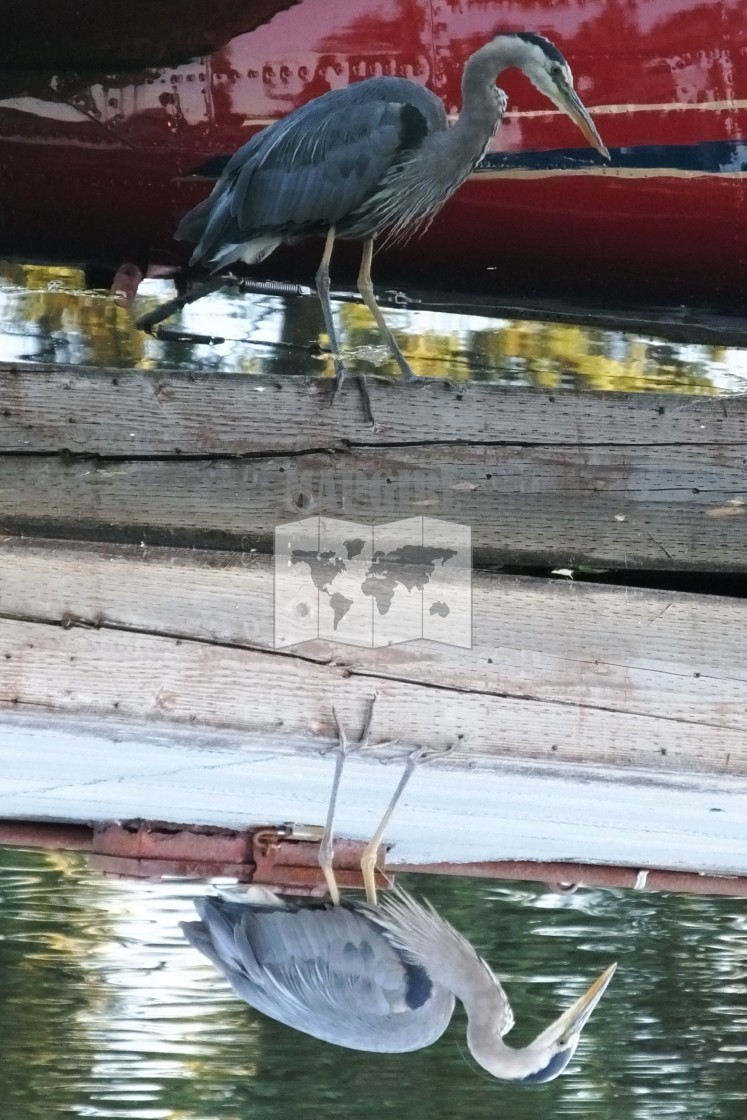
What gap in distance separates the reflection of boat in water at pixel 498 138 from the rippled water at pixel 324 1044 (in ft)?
6.56

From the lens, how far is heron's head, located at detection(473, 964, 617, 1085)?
8.19ft

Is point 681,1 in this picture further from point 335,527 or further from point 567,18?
point 335,527

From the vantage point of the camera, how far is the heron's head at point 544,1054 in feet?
8.19

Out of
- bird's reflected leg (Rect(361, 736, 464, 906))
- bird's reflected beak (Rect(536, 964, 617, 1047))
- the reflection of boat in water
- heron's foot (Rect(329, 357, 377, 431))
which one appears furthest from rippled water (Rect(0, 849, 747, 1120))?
heron's foot (Rect(329, 357, 377, 431))

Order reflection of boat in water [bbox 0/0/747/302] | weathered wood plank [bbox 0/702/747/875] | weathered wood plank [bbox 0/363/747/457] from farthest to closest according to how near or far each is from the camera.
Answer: reflection of boat in water [bbox 0/0/747/302], weathered wood plank [bbox 0/363/747/457], weathered wood plank [bbox 0/702/747/875]

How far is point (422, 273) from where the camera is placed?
3.59 metres

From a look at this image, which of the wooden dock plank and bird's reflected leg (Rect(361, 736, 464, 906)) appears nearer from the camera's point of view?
the wooden dock plank

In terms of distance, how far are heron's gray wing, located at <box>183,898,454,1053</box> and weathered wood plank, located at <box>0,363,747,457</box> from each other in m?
0.97

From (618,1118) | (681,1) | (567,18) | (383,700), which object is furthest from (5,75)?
(618,1118)

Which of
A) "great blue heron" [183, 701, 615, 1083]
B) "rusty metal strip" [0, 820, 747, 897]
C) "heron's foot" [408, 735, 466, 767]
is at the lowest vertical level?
"great blue heron" [183, 701, 615, 1083]

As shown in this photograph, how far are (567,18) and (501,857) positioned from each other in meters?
2.02

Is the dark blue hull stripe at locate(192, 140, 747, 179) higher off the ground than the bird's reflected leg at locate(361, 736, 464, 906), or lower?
higher

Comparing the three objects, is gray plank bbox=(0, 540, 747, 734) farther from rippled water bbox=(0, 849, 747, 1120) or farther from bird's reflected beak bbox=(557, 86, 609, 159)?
rippled water bbox=(0, 849, 747, 1120)

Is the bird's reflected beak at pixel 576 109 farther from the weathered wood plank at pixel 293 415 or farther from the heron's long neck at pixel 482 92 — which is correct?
the weathered wood plank at pixel 293 415
